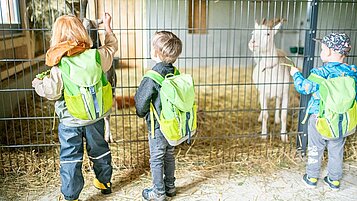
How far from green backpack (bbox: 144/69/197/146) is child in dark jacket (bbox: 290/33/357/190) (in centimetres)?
87

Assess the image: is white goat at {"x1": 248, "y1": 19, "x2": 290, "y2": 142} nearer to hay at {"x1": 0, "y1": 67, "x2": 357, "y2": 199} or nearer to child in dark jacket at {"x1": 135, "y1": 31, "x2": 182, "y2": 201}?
hay at {"x1": 0, "y1": 67, "x2": 357, "y2": 199}

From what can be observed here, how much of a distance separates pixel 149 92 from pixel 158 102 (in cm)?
11

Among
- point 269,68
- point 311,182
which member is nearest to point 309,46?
point 269,68

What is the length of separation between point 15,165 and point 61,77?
1424mm

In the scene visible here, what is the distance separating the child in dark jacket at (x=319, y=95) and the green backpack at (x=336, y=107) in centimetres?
5

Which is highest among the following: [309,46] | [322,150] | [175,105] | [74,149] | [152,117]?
[309,46]

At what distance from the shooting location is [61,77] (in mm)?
2332

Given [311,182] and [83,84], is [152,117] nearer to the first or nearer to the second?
[83,84]

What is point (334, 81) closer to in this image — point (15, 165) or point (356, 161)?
point (356, 161)

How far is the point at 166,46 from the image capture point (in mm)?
2451

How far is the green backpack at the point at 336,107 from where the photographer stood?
261cm

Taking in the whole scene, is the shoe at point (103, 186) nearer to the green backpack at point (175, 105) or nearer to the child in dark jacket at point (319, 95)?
the green backpack at point (175, 105)

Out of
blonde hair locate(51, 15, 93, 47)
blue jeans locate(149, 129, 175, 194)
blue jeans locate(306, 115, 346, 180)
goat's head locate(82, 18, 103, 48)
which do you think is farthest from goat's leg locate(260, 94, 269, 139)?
blonde hair locate(51, 15, 93, 47)

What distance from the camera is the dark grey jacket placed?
246 cm
